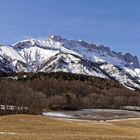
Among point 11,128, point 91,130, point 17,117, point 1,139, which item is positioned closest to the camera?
point 1,139

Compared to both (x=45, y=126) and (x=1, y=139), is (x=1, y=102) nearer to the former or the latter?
(x=45, y=126)

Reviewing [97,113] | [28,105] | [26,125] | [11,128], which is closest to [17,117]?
[26,125]

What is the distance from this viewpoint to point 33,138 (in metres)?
45.9

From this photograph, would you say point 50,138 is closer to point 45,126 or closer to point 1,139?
point 1,139

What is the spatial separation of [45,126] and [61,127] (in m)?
2.37

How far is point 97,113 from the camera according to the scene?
6845 inches

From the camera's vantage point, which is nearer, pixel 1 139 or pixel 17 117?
pixel 1 139

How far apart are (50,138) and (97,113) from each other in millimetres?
128320

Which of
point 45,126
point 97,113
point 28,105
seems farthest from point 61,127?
point 28,105

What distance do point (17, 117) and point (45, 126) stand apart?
36.7ft

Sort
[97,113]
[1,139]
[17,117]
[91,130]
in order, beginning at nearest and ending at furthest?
[1,139] < [91,130] < [17,117] < [97,113]

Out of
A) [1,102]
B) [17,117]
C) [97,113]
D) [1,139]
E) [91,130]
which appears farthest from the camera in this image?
[1,102]

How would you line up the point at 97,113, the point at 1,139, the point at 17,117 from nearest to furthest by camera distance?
1. the point at 1,139
2. the point at 17,117
3. the point at 97,113

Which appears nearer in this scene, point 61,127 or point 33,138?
point 33,138
